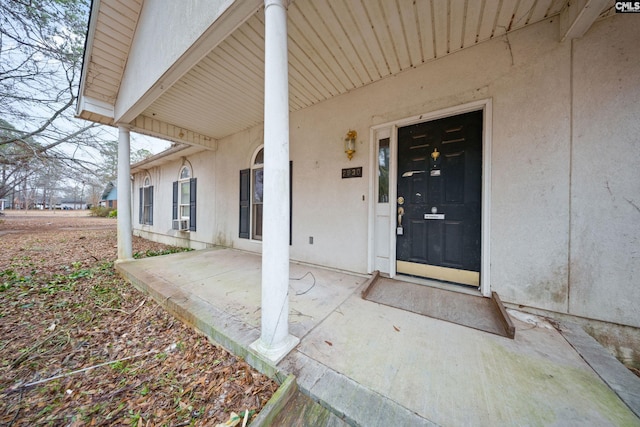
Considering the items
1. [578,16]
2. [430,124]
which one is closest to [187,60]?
[430,124]

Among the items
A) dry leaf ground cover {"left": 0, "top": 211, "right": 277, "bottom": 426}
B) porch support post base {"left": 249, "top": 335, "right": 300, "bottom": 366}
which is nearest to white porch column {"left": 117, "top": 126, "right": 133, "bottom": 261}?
dry leaf ground cover {"left": 0, "top": 211, "right": 277, "bottom": 426}

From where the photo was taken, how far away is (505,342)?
5.52ft

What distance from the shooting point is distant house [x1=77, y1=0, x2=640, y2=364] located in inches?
70.7

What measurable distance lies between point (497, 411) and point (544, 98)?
270cm

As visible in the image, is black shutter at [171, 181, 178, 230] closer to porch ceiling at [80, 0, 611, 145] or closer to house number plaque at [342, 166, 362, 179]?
porch ceiling at [80, 0, 611, 145]

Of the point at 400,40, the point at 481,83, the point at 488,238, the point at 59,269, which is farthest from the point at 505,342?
the point at 59,269

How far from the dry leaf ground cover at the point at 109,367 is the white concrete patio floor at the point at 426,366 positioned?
0.19m

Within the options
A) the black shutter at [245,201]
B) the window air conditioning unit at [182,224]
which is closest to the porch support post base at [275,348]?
the black shutter at [245,201]

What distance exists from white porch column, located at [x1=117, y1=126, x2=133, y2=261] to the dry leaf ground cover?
1142 mm

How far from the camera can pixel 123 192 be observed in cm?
411

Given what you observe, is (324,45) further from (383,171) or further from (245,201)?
(245,201)

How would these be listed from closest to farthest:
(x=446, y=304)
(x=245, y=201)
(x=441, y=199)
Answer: (x=446, y=304) < (x=441, y=199) < (x=245, y=201)

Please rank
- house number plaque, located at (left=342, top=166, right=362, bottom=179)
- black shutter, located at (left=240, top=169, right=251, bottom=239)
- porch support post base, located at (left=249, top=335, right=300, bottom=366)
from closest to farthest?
porch support post base, located at (left=249, top=335, right=300, bottom=366)
house number plaque, located at (left=342, top=166, right=362, bottom=179)
black shutter, located at (left=240, top=169, right=251, bottom=239)

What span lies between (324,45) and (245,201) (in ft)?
11.3
